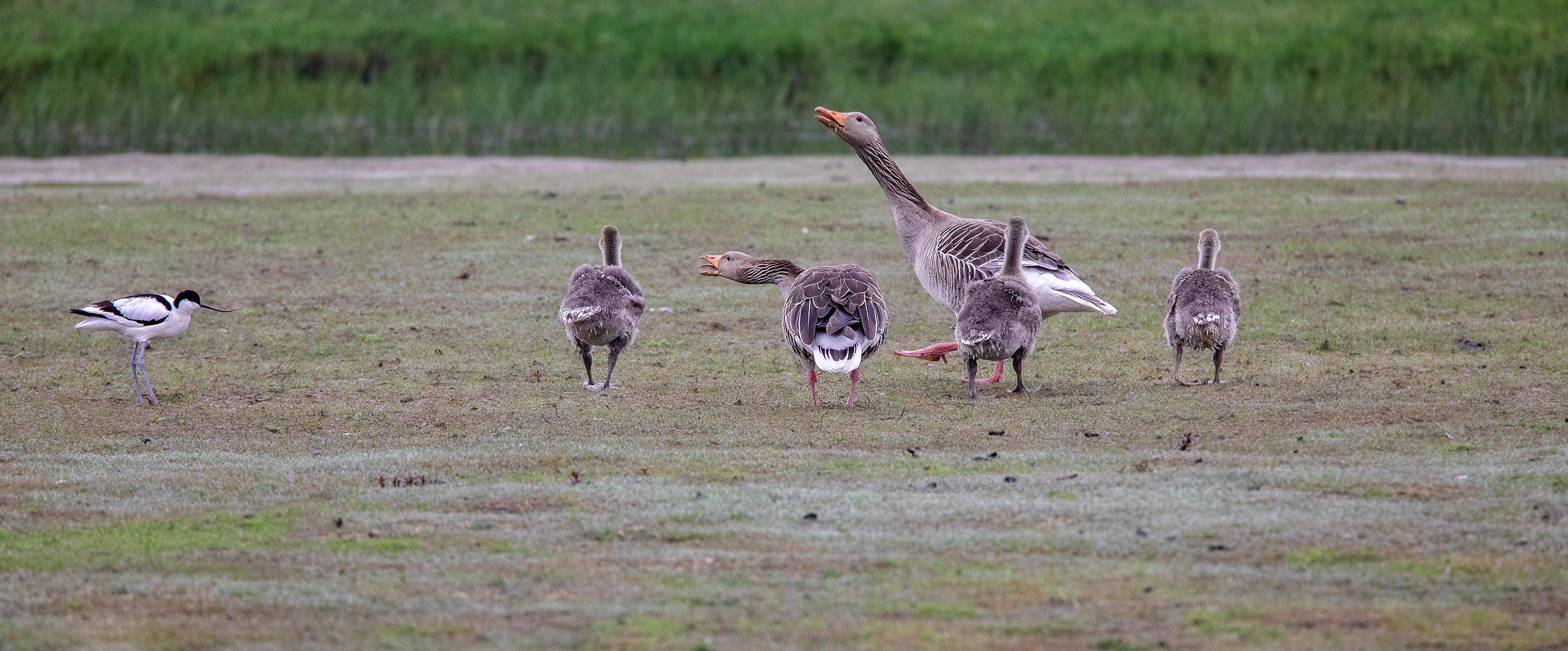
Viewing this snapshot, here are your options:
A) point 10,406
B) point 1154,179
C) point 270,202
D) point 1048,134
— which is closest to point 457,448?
point 10,406

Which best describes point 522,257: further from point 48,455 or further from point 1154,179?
point 1154,179

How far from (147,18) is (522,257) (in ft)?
77.6

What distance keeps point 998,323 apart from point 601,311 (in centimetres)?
264

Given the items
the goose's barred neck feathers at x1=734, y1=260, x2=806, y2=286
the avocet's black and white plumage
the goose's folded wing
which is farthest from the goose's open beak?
the avocet's black and white plumage

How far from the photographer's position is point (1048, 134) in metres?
28.5

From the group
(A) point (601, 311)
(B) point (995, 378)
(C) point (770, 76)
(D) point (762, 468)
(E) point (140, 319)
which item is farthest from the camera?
(C) point (770, 76)

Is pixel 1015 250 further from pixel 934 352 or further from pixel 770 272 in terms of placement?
pixel 770 272

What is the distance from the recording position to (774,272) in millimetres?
12211

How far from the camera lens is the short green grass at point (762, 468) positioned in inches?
234

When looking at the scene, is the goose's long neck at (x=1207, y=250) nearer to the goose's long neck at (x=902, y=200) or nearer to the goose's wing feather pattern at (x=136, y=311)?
the goose's long neck at (x=902, y=200)

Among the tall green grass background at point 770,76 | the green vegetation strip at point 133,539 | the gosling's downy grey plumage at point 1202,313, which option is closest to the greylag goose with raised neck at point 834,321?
the gosling's downy grey plumage at point 1202,313

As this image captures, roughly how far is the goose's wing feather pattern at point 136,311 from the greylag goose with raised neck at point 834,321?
4.14 metres

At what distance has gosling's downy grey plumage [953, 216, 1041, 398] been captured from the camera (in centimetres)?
1006

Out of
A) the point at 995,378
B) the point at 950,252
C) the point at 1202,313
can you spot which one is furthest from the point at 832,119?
the point at 1202,313
